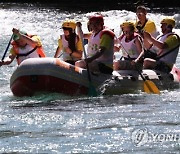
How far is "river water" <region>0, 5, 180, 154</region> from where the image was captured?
26.0 ft

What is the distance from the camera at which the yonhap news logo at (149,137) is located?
26.3ft

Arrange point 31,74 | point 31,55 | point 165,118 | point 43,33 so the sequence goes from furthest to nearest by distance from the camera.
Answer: point 43,33, point 31,55, point 31,74, point 165,118

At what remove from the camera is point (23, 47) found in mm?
11312

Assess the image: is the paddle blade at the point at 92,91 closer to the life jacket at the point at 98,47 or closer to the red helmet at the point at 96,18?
the life jacket at the point at 98,47

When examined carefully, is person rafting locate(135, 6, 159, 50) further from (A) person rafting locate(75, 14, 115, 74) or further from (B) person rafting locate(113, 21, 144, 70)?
(A) person rafting locate(75, 14, 115, 74)

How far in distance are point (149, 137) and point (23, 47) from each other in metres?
3.72

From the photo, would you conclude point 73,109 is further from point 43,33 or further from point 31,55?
point 43,33

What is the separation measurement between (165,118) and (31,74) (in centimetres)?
240

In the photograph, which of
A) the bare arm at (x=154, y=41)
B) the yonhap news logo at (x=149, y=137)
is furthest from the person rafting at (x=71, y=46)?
the yonhap news logo at (x=149, y=137)

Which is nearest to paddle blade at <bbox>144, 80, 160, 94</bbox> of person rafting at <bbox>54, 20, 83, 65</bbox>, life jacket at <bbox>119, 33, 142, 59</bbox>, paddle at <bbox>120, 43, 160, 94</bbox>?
paddle at <bbox>120, 43, 160, 94</bbox>

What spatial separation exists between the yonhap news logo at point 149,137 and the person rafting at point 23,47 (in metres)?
3.30

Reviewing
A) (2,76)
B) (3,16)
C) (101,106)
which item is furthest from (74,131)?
(3,16)

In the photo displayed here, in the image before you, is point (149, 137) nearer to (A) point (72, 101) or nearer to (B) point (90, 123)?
(B) point (90, 123)

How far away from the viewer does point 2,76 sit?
45.0 feet
